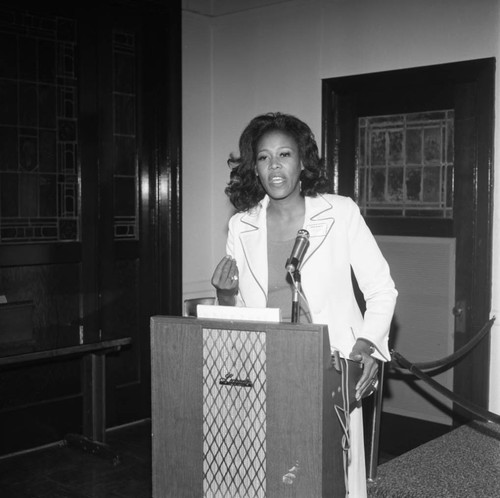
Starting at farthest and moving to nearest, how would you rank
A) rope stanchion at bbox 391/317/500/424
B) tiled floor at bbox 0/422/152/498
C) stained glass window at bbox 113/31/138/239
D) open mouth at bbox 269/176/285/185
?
stained glass window at bbox 113/31/138/239 → tiled floor at bbox 0/422/152/498 → rope stanchion at bbox 391/317/500/424 → open mouth at bbox 269/176/285/185

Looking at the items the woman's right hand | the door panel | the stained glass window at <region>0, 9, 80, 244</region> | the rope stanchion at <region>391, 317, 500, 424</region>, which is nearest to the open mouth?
the woman's right hand

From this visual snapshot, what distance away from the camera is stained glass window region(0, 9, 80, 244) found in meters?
4.53

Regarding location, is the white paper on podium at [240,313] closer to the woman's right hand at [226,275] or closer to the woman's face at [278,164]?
the woman's right hand at [226,275]

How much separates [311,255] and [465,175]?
7.99 feet

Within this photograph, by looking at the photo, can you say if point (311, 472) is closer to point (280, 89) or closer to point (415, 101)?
point (415, 101)

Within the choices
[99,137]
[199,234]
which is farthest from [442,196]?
[99,137]

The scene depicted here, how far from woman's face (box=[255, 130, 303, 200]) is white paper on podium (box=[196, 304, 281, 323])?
636mm

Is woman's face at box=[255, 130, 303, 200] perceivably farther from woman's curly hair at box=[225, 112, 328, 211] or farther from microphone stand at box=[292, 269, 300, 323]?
microphone stand at box=[292, 269, 300, 323]

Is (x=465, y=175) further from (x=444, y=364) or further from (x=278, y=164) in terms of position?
(x=278, y=164)

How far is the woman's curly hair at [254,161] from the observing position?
2.45m

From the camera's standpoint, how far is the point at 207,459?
1791 mm

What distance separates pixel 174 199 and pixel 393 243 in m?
1.55

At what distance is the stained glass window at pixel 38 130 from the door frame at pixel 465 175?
177 centimetres

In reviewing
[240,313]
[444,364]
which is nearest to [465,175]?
[444,364]
